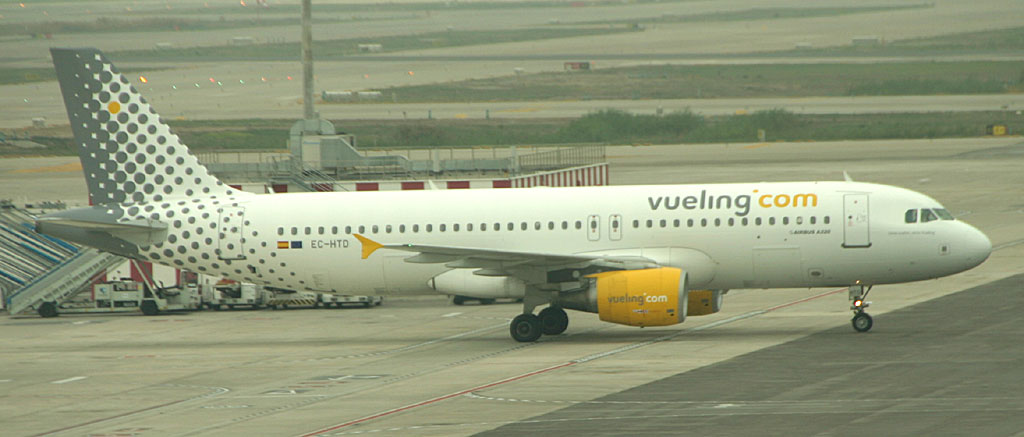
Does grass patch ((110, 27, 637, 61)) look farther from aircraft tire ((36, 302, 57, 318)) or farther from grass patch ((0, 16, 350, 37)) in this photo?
aircraft tire ((36, 302, 57, 318))

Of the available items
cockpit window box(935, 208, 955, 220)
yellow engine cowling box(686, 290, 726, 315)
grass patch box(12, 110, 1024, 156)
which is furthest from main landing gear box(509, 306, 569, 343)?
grass patch box(12, 110, 1024, 156)

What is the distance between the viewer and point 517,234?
114ft

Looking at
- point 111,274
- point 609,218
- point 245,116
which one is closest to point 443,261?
point 609,218

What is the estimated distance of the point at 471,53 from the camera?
16975 cm

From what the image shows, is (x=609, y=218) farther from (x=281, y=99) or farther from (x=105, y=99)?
(x=281, y=99)

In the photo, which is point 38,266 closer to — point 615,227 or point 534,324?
point 534,324

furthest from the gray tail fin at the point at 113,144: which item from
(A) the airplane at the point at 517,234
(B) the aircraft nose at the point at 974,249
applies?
(B) the aircraft nose at the point at 974,249

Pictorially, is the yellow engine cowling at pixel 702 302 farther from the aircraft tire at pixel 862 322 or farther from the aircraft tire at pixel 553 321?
the aircraft tire at pixel 862 322

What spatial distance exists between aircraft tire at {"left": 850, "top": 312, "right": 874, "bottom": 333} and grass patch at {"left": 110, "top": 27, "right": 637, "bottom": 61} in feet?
363

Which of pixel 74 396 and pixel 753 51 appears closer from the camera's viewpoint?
pixel 74 396

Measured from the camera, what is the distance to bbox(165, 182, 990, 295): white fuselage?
3309 centimetres

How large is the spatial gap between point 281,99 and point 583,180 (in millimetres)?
71851

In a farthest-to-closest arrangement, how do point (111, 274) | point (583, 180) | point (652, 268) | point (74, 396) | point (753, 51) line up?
point (753, 51) → point (583, 180) → point (111, 274) → point (652, 268) → point (74, 396)

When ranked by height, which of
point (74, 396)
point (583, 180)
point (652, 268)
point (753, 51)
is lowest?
point (74, 396)
